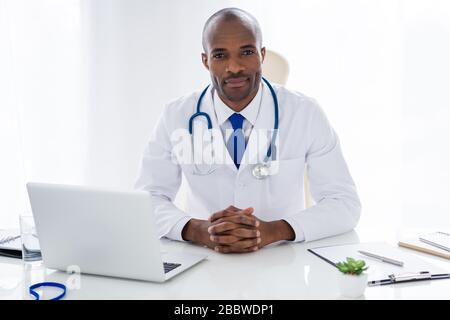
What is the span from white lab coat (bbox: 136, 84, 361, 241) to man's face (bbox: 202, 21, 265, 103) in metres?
0.10

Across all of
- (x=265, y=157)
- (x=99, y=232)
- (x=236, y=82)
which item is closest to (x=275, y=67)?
(x=236, y=82)

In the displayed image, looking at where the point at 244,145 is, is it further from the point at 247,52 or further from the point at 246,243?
the point at 246,243

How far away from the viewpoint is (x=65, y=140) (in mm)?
3150

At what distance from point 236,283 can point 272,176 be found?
72 centimetres

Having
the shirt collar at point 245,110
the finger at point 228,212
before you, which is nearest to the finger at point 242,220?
the finger at point 228,212

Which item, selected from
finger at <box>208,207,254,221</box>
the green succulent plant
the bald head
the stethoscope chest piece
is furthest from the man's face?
the green succulent plant

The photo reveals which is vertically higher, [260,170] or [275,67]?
[275,67]

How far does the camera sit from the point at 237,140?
189 cm

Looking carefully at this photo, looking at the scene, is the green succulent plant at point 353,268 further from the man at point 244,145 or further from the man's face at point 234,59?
the man's face at point 234,59

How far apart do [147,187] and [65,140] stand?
146 centimetres

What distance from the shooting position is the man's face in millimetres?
1784

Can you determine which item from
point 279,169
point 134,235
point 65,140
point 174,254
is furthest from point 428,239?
point 65,140

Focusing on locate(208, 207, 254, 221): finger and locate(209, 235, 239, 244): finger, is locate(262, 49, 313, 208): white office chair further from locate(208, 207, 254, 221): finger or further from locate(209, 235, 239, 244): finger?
locate(209, 235, 239, 244): finger
